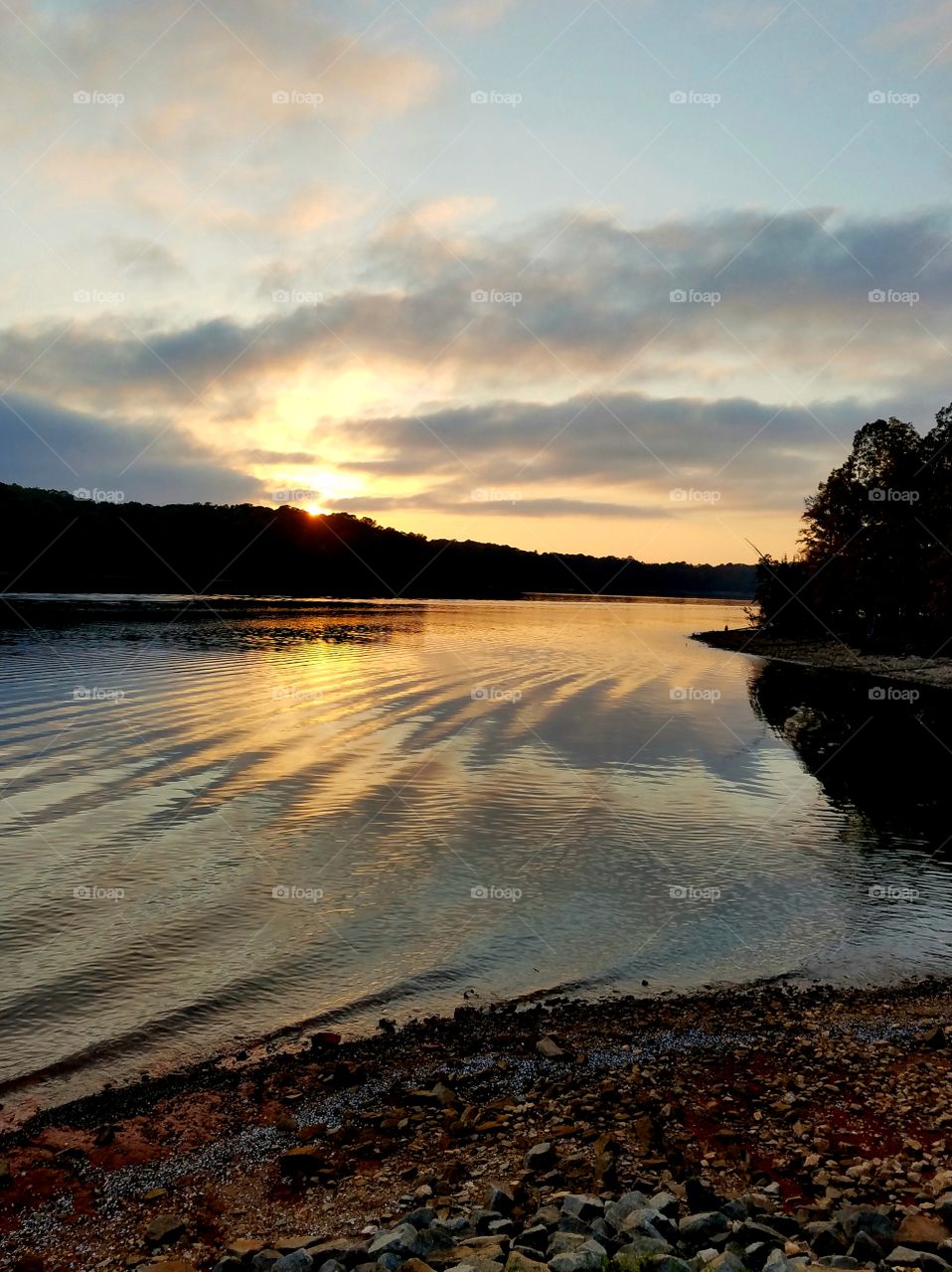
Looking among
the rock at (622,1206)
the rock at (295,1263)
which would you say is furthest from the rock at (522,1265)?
the rock at (295,1263)

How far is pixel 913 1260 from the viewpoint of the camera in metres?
7.71

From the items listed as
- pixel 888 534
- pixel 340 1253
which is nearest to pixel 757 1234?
pixel 340 1253

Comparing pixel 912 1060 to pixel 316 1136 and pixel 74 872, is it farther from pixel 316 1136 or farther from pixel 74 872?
pixel 74 872

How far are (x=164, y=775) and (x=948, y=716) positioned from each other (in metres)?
50.5

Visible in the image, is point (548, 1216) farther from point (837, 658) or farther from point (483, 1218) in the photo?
point (837, 658)

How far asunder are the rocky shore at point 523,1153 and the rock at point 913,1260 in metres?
0.02

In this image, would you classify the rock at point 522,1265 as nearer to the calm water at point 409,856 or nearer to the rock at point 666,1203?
the rock at point 666,1203

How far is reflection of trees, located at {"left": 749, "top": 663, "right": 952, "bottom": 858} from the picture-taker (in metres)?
31.7

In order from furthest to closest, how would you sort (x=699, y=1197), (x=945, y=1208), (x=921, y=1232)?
(x=699, y=1197) → (x=945, y=1208) → (x=921, y=1232)

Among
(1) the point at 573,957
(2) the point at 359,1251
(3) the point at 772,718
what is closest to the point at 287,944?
(1) the point at 573,957

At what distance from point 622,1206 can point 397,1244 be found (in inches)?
94.4

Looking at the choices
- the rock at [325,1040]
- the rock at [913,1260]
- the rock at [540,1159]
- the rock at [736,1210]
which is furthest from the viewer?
the rock at [325,1040]

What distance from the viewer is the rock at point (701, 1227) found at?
8.20m

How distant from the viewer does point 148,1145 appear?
1083 centimetres
